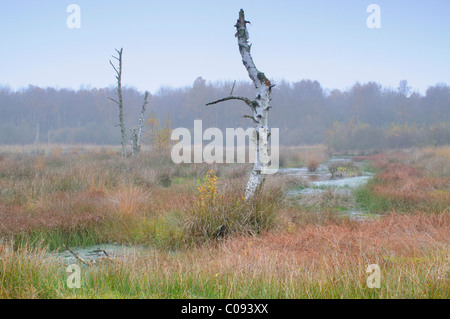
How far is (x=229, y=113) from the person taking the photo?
6712cm

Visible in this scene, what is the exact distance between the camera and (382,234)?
536cm

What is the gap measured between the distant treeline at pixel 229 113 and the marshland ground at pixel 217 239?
3957 centimetres

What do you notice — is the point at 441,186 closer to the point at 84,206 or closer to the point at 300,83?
the point at 84,206

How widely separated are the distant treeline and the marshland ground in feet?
130

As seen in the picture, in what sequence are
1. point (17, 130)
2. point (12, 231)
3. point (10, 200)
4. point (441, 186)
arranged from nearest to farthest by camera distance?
point (12, 231)
point (10, 200)
point (441, 186)
point (17, 130)

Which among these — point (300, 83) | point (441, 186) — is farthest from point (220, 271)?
point (300, 83)

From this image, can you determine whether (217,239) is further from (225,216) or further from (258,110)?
(258,110)

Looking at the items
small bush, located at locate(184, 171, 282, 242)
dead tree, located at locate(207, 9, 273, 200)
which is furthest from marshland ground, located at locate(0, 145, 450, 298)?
dead tree, located at locate(207, 9, 273, 200)

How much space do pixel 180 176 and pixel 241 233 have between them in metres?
8.96

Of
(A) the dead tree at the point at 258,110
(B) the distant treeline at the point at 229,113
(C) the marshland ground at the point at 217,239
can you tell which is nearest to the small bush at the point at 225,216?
(C) the marshland ground at the point at 217,239

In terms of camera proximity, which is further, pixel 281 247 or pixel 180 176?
pixel 180 176

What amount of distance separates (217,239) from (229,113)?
62345 millimetres

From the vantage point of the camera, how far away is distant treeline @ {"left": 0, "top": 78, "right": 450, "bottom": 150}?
59031 mm

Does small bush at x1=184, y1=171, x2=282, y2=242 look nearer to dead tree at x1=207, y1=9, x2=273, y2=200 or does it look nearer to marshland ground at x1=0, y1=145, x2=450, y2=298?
marshland ground at x1=0, y1=145, x2=450, y2=298
